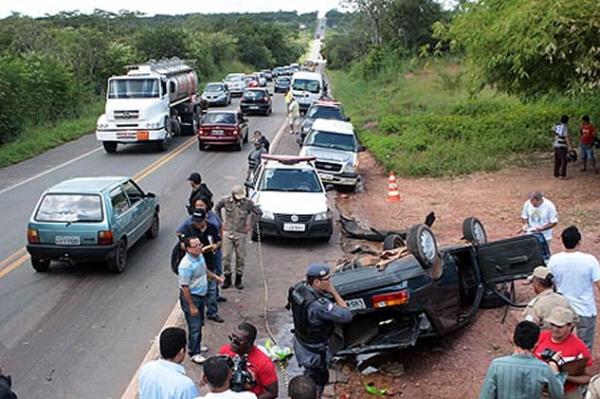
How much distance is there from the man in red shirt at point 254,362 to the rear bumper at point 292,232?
8.22 m

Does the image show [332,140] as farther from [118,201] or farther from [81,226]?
[81,226]

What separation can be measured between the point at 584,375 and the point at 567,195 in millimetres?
12932

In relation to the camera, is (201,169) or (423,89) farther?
(423,89)

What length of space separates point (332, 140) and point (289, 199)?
6.70 metres

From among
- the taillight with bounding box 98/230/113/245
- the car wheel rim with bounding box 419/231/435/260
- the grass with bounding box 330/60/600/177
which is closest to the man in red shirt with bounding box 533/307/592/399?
the car wheel rim with bounding box 419/231/435/260

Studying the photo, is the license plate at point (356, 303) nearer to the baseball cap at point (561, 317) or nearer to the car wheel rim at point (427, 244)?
the car wheel rim at point (427, 244)

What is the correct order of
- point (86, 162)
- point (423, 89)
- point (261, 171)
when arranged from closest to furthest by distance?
1. point (261, 171)
2. point (86, 162)
3. point (423, 89)

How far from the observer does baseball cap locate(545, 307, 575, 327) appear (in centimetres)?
563

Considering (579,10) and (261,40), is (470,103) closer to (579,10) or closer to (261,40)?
(579,10)

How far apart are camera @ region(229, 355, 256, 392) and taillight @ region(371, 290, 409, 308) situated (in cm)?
239

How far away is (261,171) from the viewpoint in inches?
608

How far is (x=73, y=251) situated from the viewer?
11.5 m

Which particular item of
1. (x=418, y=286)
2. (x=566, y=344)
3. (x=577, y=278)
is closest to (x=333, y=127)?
(x=418, y=286)

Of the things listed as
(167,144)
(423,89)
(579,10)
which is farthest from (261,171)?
(423,89)
